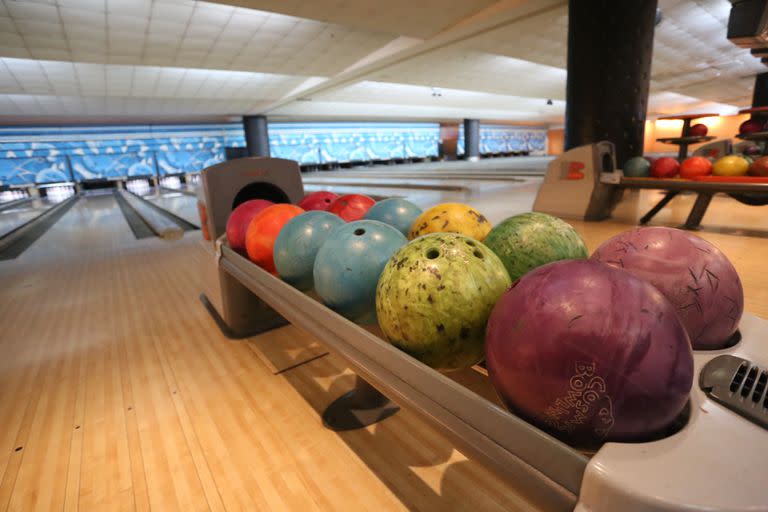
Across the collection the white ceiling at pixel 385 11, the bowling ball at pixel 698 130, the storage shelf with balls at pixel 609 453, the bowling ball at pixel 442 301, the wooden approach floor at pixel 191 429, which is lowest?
the wooden approach floor at pixel 191 429

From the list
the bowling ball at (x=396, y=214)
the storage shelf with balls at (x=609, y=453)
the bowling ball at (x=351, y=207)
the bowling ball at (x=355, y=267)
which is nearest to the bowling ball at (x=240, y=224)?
the bowling ball at (x=351, y=207)

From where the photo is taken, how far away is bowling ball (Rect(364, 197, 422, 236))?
1500 mm

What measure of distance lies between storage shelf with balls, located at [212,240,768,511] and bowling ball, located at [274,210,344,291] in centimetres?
64

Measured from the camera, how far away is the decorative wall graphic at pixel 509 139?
21641mm

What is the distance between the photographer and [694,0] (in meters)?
5.38

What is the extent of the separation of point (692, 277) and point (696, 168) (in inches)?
123

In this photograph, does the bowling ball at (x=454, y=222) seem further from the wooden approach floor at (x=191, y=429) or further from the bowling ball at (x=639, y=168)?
the bowling ball at (x=639, y=168)

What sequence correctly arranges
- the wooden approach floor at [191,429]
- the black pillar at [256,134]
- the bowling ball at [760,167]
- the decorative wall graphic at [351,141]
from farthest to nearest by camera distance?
1. the decorative wall graphic at [351,141]
2. the black pillar at [256,134]
3. the bowling ball at [760,167]
4. the wooden approach floor at [191,429]

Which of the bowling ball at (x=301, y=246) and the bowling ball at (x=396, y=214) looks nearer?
the bowling ball at (x=301, y=246)

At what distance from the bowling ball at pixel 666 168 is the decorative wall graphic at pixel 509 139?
17589 mm

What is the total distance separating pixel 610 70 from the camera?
13.0 ft

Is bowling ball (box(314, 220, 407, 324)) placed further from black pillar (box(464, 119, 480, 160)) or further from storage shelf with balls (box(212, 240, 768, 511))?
black pillar (box(464, 119, 480, 160))

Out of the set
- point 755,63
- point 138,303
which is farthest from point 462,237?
point 755,63

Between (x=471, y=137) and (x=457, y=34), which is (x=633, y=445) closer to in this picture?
(x=457, y=34)
